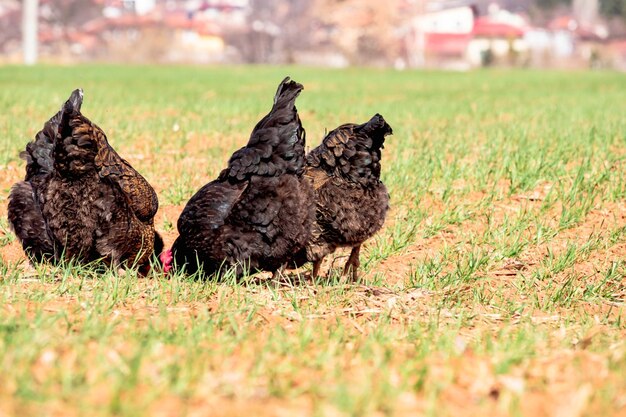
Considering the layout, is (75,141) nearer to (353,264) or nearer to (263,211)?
(263,211)

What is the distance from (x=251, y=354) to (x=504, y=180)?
16.1 feet

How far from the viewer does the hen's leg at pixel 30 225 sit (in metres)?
5.32

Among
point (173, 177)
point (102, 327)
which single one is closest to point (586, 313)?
point (102, 327)

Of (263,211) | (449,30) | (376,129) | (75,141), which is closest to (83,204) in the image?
(75,141)

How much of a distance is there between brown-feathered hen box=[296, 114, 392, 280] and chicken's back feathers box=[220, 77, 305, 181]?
0.73 ft

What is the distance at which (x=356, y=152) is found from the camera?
5.20 m

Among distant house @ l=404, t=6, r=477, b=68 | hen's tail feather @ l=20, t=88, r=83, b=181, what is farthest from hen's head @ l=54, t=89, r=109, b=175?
distant house @ l=404, t=6, r=477, b=68

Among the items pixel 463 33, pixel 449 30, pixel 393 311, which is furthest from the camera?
pixel 449 30

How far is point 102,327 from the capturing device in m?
3.37

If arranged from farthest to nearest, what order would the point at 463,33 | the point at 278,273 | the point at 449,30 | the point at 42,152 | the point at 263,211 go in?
the point at 449,30 < the point at 463,33 < the point at 42,152 < the point at 278,273 < the point at 263,211

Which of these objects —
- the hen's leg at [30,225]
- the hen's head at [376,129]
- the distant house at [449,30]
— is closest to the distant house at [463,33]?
the distant house at [449,30]

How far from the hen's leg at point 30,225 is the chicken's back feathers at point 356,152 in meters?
1.84

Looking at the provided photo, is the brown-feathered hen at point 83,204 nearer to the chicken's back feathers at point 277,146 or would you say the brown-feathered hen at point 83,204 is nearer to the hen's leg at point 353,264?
the chicken's back feathers at point 277,146

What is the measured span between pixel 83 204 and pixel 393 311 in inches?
85.1
